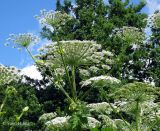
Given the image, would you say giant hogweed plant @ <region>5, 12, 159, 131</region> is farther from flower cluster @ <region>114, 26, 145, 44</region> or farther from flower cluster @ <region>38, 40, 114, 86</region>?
flower cluster @ <region>114, 26, 145, 44</region>

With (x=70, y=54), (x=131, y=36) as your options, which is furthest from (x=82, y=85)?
(x=131, y=36)

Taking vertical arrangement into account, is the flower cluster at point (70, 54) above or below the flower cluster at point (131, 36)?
below

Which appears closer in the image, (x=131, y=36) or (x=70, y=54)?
(x=70, y=54)

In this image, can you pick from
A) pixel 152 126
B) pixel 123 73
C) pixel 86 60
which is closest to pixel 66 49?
pixel 86 60

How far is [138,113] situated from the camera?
9.72 meters

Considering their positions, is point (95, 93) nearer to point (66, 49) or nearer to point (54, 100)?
point (54, 100)

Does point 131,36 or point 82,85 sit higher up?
point 131,36

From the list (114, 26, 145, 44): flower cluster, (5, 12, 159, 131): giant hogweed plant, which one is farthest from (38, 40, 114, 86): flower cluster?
(114, 26, 145, 44): flower cluster

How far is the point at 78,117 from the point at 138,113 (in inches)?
72.7

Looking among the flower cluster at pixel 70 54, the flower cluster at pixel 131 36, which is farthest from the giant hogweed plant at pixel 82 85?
the flower cluster at pixel 131 36

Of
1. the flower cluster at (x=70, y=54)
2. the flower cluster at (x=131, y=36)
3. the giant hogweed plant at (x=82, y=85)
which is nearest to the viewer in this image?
the giant hogweed plant at (x=82, y=85)

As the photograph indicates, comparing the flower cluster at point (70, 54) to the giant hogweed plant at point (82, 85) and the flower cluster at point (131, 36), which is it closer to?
the giant hogweed plant at point (82, 85)

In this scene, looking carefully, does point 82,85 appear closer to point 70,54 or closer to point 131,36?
point 70,54

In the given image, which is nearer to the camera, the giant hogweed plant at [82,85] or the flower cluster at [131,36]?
the giant hogweed plant at [82,85]
